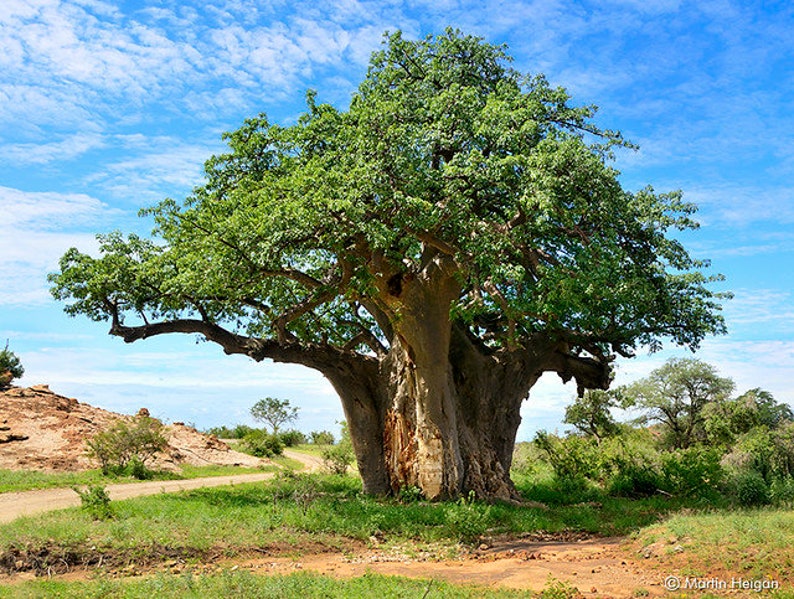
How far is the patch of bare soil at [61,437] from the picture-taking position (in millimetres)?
24000

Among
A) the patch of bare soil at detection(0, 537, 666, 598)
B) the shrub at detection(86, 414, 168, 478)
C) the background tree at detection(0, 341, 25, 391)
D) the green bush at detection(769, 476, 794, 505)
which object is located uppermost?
the background tree at detection(0, 341, 25, 391)

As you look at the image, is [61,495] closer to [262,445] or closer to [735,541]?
[735,541]

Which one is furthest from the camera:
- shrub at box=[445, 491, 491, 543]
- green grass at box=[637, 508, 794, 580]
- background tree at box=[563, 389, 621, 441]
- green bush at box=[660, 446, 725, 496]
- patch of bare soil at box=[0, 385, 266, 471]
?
background tree at box=[563, 389, 621, 441]

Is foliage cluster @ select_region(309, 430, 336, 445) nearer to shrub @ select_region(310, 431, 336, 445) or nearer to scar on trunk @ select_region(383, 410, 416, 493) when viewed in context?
shrub @ select_region(310, 431, 336, 445)

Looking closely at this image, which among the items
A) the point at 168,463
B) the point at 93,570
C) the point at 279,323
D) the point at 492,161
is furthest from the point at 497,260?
the point at 168,463

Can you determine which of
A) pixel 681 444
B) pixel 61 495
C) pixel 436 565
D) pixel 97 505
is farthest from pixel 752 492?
pixel 681 444

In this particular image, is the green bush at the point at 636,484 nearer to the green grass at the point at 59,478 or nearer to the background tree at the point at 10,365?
the green grass at the point at 59,478

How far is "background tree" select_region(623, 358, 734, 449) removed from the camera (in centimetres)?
3822

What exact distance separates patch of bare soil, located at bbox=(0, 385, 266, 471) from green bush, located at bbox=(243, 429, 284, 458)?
3029 mm

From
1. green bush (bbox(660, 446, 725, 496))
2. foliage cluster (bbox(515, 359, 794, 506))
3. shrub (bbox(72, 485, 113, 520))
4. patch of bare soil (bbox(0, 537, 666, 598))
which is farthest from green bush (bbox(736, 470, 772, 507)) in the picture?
shrub (bbox(72, 485, 113, 520))

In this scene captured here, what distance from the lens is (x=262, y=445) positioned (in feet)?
113

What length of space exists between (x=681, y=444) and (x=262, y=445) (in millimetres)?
22575

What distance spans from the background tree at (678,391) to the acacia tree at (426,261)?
70.3 ft

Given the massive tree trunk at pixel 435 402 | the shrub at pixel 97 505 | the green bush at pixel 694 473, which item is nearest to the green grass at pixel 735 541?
the massive tree trunk at pixel 435 402
